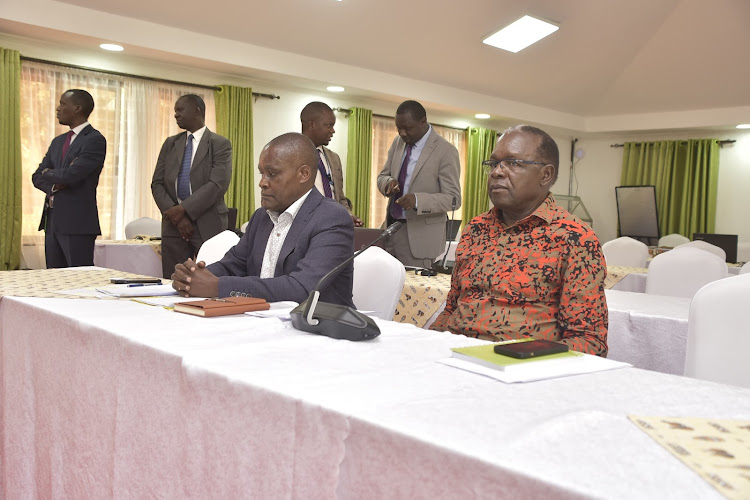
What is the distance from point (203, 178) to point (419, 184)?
51.1 inches

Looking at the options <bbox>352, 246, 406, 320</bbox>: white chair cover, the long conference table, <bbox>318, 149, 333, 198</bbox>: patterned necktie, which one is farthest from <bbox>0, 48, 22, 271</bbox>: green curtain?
the long conference table

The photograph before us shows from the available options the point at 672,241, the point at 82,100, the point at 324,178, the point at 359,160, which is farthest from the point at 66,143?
the point at 672,241

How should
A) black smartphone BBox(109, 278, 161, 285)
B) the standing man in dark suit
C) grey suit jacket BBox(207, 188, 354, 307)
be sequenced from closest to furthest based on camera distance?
grey suit jacket BBox(207, 188, 354, 307), black smartphone BBox(109, 278, 161, 285), the standing man in dark suit

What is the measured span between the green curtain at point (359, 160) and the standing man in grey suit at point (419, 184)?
4760 millimetres

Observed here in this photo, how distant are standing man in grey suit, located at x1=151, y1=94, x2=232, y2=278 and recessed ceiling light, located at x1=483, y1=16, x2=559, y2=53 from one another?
437 cm

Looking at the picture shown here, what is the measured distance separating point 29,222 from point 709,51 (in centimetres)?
812

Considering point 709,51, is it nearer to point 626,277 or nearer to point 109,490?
point 626,277

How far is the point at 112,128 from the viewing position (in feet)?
21.9

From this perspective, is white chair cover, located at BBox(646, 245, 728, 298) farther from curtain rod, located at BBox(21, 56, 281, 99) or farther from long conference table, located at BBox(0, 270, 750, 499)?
curtain rod, located at BBox(21, 56, 281, 99)

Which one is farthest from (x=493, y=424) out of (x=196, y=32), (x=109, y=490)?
(x=196, y=32)

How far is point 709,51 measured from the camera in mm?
8148

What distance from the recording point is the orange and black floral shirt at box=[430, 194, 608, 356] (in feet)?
5.55

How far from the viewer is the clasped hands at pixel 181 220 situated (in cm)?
364

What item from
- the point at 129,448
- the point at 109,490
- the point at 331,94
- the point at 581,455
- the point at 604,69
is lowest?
the point at 109,490
